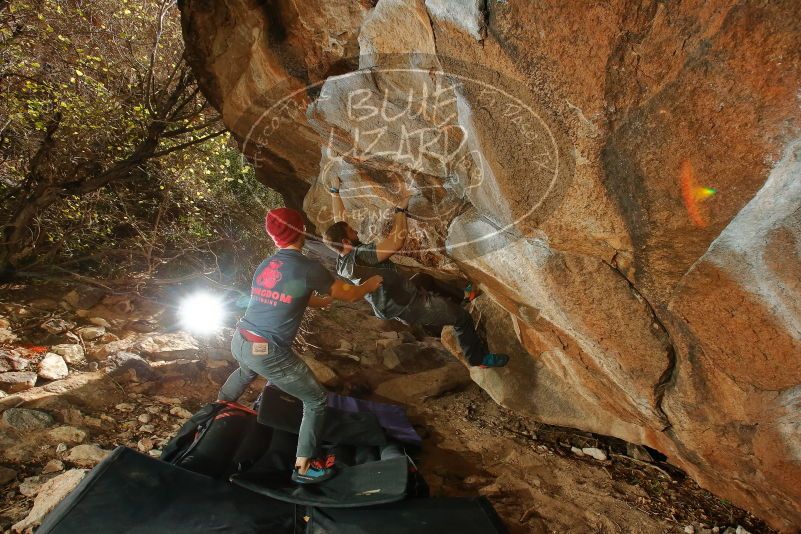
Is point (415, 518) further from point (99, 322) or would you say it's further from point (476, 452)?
point (99, 322)

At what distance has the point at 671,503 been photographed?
3.30 meters

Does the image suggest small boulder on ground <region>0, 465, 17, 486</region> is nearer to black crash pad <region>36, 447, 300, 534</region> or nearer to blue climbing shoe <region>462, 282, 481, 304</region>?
black crash pad <region>36, 447, 300, 534</region>

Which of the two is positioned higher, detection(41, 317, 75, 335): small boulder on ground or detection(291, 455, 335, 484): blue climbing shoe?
detection(41, 317, 75, 335): small boulder on ground

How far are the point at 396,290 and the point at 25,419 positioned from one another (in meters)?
3.36

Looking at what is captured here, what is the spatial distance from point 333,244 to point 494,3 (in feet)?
7.66

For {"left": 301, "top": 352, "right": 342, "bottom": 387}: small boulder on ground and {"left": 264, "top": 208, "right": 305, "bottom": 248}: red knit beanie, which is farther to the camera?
{"left": 301, "top": 352, "right": 342, "bottom": 387}: small boulder on ground

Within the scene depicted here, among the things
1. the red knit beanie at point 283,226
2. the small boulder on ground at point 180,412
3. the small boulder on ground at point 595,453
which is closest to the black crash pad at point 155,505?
the small boulder on ground at point 180,412

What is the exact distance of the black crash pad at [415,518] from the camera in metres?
2.48

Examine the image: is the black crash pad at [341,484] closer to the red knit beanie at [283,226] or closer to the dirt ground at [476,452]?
the dirt ground at [476,452]

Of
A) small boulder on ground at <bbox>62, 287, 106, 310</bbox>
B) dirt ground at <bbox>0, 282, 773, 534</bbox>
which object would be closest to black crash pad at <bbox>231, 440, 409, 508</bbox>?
dirt ground at <bbox>0, 282, 773, 534</bbox>

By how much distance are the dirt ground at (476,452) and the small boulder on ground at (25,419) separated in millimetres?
100

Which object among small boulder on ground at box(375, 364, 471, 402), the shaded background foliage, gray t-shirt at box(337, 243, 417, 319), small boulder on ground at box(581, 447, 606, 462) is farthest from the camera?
small boulder on ground at box(375, 364, 471, 402)

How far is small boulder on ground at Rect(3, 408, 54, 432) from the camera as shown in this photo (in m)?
3.17

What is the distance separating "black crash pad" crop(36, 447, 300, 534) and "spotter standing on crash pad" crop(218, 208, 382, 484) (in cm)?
45
